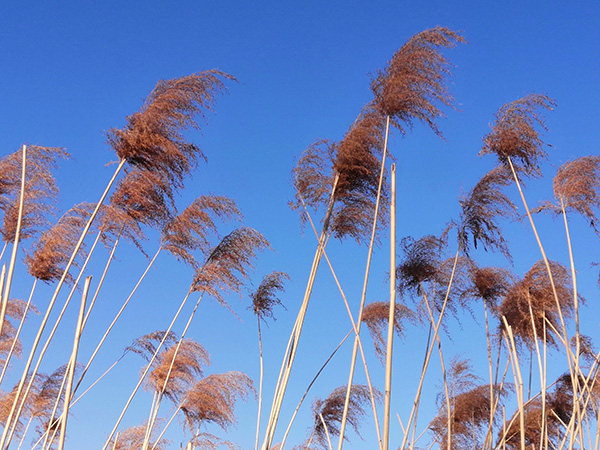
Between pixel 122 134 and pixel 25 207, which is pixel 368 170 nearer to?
pixel 122 134

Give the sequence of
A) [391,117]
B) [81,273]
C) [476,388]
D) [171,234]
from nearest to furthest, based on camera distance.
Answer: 1. [391,117]
2. [81,273]
3. [171,234]
4. [476,388]

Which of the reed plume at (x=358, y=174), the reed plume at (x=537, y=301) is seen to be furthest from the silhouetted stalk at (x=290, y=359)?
the reed plume at (x=537, y=301)

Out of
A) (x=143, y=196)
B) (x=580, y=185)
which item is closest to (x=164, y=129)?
(x=143, y=196)

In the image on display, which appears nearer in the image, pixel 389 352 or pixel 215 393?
pixel 389 352

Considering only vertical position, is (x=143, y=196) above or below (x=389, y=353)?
above

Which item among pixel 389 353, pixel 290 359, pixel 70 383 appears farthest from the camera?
pixel 290 359

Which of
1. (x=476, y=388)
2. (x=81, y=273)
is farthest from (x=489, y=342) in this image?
(x=81, y=273)

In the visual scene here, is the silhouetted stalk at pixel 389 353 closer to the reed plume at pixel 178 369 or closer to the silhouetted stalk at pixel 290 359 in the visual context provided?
the silhouetted stalk at pixel 290 359

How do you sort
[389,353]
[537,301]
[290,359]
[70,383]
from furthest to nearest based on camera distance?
[537,301] → [290,359] → [70,383] → [389,353]

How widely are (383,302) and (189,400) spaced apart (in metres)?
3.16

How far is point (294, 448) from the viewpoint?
8219 mm

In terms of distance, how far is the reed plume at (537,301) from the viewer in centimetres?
504

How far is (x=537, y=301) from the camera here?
198 inches

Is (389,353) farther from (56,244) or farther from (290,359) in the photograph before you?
(56,244)
